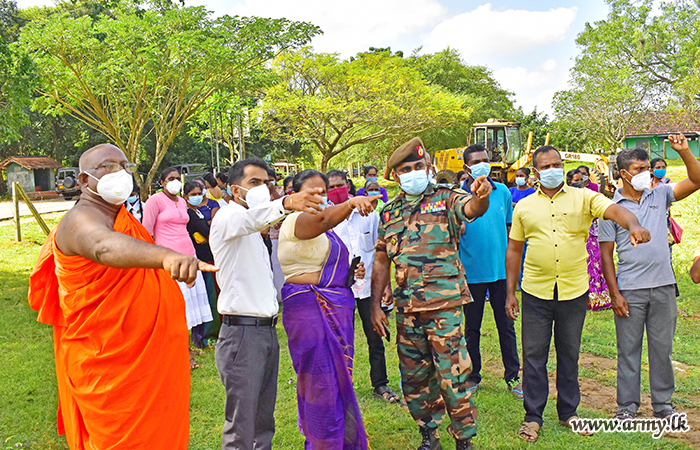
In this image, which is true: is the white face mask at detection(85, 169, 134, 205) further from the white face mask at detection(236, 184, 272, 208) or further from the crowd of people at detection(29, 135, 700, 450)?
the white face mask at detection(236, 184, 272, 208)

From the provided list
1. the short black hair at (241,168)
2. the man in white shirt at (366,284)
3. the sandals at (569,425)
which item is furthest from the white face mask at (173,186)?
the sandals at (569,425)

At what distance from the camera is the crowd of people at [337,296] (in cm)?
261

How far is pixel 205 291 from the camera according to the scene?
19.9 ft

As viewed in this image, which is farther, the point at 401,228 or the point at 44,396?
the point at 44,396

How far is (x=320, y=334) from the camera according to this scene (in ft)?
10.8

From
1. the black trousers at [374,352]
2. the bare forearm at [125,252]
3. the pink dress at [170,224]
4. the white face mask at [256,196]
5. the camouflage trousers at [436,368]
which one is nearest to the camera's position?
the bare forearm at [125,252]

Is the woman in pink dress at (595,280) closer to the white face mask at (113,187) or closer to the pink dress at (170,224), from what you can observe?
the pink dress at (170,224)

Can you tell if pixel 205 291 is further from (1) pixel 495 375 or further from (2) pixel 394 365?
(1) pixel 495 375

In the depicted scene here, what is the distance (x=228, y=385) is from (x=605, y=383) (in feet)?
12.2

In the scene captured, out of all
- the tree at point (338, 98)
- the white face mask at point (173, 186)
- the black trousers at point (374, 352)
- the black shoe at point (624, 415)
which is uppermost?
the tree at point (338, 98)

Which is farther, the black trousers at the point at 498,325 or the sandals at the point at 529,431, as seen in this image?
the black trousers at the point at 498,325

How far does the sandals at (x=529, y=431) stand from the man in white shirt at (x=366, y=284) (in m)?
1.15

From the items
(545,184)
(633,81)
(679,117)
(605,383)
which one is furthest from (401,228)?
(633,81)

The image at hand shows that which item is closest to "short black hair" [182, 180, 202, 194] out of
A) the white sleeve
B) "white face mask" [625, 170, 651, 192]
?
the white sleeve
